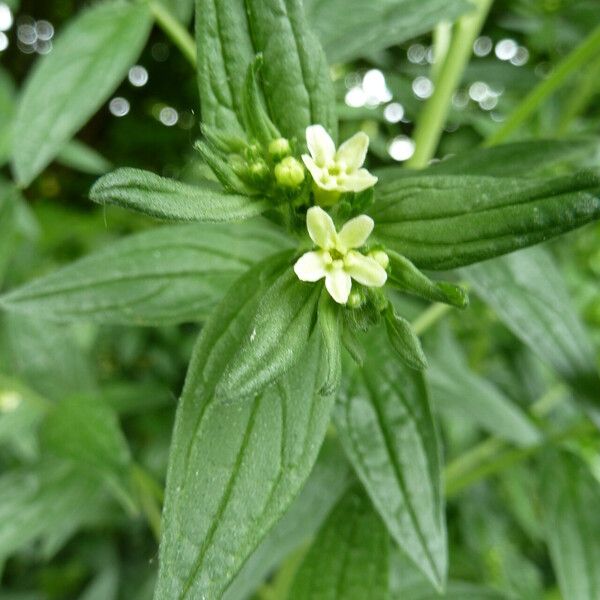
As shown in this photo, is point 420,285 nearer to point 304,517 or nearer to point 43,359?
point 304,517

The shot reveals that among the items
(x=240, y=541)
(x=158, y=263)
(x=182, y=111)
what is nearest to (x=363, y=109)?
(x=158, y=263)

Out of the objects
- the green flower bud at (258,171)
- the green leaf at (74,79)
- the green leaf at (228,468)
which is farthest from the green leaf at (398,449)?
the green leaf at (74,79)

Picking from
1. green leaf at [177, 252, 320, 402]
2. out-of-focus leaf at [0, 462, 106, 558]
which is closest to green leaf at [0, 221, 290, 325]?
green leaf at [177, 252, 320, 402]

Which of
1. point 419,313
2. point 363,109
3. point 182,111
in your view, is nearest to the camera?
point 419,313

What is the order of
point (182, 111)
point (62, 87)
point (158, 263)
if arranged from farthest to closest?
point (182, 111)
point (62, 87)
point (158, 263)

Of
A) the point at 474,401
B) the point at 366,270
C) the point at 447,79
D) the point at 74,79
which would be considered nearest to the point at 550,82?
the point at 447,79

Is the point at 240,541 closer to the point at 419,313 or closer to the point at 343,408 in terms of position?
the point at 343,408
